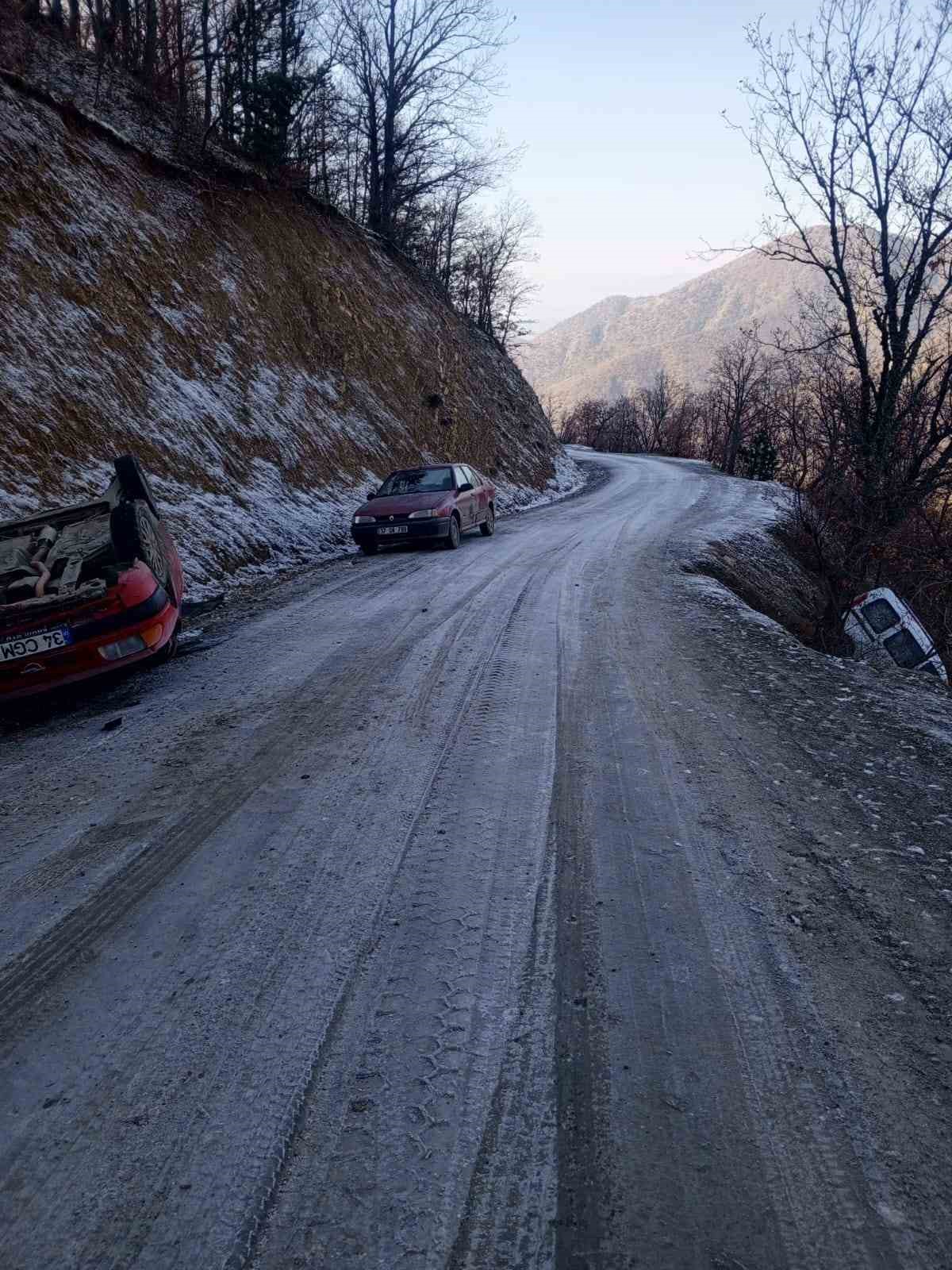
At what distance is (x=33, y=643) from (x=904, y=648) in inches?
425

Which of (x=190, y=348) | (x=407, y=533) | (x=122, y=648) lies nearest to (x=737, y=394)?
(x=190, y=348)

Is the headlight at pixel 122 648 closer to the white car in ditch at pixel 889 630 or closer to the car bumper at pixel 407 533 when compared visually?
the car bumper at pixel 407 533

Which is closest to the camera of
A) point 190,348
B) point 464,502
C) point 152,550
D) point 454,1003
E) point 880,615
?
point 454,1003

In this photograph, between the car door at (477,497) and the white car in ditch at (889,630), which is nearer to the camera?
the white car in ditch at (889,630)

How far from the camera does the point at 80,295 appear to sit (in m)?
12.8

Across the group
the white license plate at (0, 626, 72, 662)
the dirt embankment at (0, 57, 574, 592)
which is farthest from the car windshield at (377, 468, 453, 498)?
the white license plate at (0, 626, 72, 662)

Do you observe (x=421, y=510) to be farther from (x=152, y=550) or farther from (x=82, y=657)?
(x=82, y=657)

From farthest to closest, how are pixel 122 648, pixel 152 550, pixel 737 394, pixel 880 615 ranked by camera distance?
pixel 737 394 → pixel 880 615 → pixel 152 550 → pixel 122 648

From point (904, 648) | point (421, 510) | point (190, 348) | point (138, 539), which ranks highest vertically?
point (190, 348)

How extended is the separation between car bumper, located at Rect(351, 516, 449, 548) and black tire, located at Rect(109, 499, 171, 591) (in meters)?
6.01

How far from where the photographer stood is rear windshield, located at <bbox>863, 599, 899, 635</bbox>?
1095 centimetres

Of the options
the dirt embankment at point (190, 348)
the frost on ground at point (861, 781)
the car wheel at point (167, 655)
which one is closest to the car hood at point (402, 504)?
the dirt embankment at point (190, 348)

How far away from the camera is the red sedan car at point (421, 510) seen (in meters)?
12.4

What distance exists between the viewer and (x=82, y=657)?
5.28m
